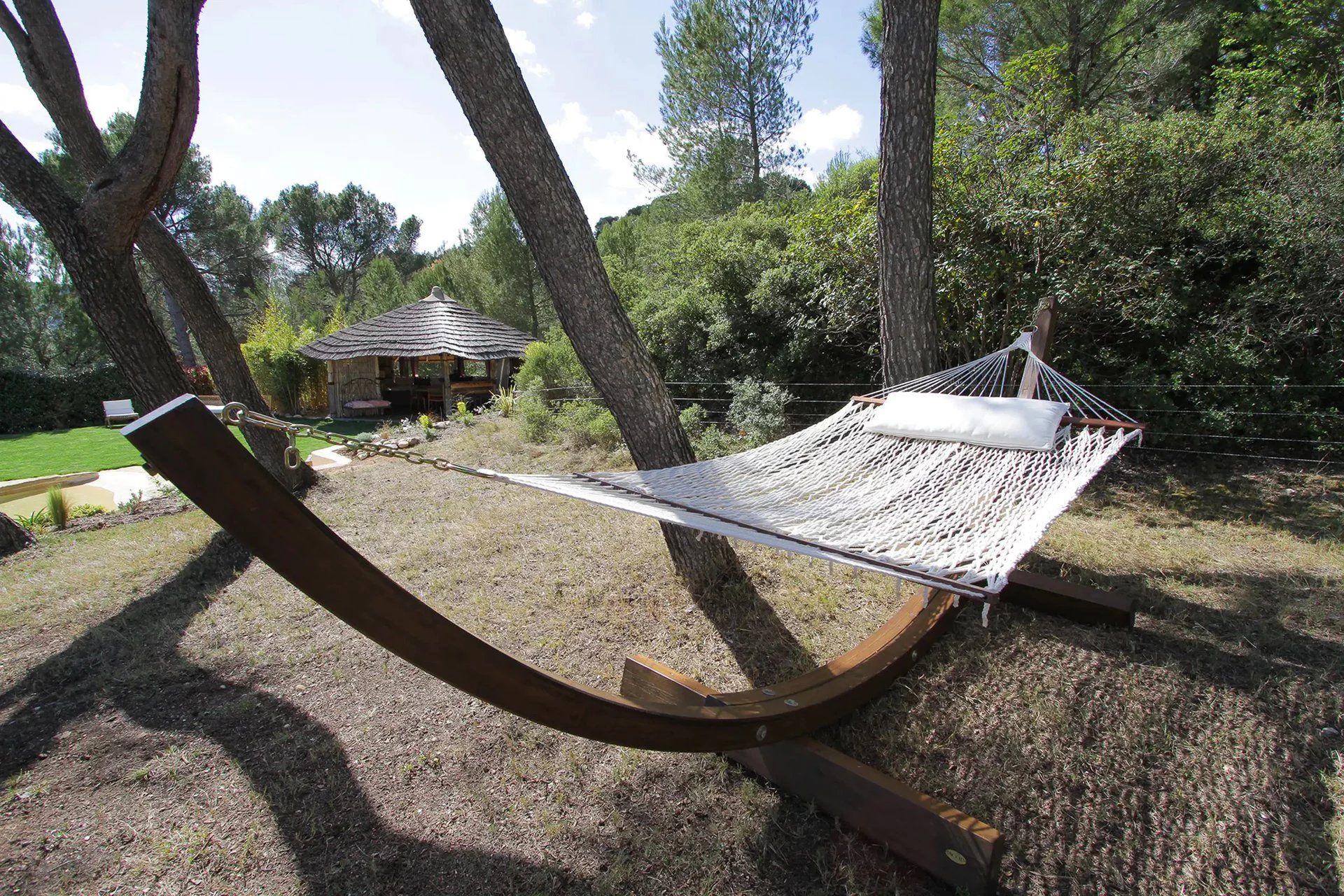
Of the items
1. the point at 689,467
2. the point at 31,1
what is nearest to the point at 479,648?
the point at 689,467

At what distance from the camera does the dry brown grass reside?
4.59 feet

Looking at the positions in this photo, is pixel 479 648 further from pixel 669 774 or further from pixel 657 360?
pixel 657 360

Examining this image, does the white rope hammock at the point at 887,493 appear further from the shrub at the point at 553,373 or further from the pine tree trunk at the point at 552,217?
the shrub at the point at 553,373

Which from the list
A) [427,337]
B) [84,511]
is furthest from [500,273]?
[84,511]

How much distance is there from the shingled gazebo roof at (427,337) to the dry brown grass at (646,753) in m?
6.96

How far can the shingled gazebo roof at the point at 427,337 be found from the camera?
31.2 ft

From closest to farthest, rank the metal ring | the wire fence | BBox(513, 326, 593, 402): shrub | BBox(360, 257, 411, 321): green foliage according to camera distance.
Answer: the metal ring
the wire fence
BBox(513, 326, 593, 402): shrub
BBox(360, 257, 411, 321): green foliage

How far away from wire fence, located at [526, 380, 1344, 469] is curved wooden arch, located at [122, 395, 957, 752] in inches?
132

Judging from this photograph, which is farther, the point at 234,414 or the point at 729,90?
the point at 729,90

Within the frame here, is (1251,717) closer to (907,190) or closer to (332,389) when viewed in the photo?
(907,190)

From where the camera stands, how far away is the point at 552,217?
224 centimetres

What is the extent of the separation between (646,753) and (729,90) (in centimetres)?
1287

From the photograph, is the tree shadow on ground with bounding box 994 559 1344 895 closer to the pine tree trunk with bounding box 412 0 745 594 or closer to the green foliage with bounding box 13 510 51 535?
the pine tree trunk with bounding box 412 0 745 594

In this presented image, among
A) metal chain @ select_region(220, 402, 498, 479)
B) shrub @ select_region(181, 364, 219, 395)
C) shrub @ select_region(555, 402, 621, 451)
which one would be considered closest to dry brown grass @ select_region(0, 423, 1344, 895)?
metal chain @ select_region(220, 402, 498, 479)
